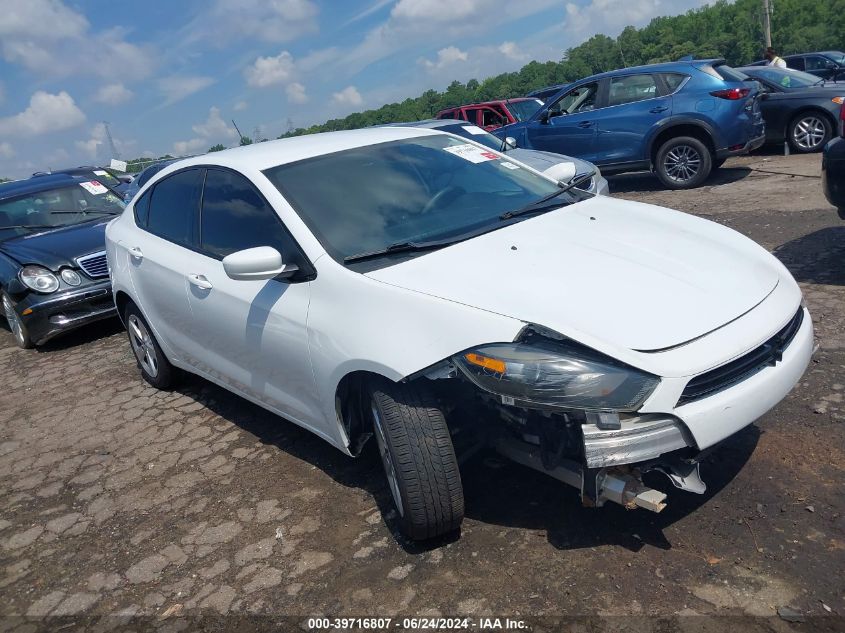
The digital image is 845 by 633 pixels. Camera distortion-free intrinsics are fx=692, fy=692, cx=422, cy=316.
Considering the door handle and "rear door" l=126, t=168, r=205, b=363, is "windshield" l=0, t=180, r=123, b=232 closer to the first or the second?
"rear door" l=126, t=168, r=205, b=363

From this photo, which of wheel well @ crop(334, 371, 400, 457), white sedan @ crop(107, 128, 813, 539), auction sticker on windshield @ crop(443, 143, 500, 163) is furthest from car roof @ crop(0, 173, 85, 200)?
wheel well @ crop(334, 371, 400, 457)

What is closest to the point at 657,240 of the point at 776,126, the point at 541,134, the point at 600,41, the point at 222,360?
the point at 222,360

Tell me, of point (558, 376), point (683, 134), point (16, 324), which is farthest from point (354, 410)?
point (683, 134)

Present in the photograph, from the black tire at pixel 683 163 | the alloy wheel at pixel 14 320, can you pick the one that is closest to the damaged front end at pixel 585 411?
the alloy wheel at pixel 14 320

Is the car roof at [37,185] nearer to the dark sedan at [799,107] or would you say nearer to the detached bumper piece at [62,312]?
the detached bumper piece at [62,312]

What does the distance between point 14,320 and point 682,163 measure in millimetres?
8714

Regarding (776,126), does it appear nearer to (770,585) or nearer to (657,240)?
(657,240)

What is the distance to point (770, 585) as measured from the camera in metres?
2.43

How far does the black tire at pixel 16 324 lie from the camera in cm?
694

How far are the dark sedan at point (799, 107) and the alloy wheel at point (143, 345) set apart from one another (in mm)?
10328

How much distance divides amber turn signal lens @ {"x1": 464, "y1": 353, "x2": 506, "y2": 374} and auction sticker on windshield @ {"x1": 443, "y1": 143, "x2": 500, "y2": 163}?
70.0 inches

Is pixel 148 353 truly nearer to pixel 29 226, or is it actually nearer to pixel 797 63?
pixel 29 226

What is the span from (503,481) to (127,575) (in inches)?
69.6

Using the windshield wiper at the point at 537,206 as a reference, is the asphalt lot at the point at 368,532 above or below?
below
